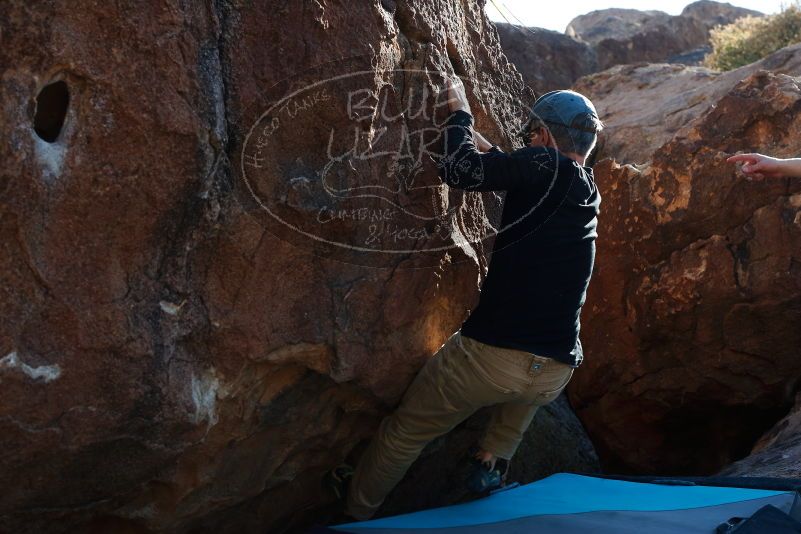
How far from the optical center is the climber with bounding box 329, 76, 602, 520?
10.1ft

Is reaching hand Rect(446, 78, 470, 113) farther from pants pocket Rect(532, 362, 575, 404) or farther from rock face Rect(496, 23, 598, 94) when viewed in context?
rock face Rect(496, 23, 598, 94)

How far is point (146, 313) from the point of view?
262 cm

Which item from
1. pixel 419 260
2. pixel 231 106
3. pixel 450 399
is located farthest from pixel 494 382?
pixel 231 106

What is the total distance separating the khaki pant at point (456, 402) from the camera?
3.19 metres

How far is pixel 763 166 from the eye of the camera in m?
3.79

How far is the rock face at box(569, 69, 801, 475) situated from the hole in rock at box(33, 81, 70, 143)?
3234mm

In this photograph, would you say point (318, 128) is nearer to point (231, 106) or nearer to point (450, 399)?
point (231, 106)

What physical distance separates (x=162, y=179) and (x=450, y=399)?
1307mm

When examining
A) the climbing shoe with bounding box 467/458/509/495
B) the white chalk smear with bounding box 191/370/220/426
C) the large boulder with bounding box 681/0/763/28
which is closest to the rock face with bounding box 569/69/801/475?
the climbing shoe with bounding box 467/458/509/495

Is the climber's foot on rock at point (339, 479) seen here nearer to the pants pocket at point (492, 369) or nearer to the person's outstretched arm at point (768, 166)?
the pants pocket at point (492, 369)

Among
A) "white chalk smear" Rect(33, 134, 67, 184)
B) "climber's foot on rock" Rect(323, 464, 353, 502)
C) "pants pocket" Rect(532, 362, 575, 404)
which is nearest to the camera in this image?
"white chalk smear" Rect(33, 134, 67, 184)

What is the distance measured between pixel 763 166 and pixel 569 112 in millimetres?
1124

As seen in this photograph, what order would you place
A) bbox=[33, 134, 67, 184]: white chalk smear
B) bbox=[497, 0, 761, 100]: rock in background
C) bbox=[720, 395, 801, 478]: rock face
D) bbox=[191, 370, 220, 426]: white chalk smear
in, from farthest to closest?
bbox=[497, 0, 761, 100]: rock in background → bbox=[720, 395, 801, 478]: rock face → bbox=[191, 370, 220, 426]: white chalk smear → bbox=[33, 134, 67, 184]: white chalk smear

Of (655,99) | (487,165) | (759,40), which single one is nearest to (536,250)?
(487,165)
